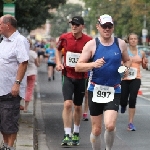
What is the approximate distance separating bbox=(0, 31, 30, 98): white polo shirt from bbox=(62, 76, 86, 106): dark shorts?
2.06 m

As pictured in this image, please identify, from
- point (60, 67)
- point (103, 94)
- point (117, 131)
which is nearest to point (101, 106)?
point (103, 94)

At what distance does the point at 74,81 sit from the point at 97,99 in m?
2.13

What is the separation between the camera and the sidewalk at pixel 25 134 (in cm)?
977

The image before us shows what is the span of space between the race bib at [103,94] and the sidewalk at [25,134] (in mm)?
1717

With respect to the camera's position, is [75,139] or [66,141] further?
[75,139]

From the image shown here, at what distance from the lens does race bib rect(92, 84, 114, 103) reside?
830cm

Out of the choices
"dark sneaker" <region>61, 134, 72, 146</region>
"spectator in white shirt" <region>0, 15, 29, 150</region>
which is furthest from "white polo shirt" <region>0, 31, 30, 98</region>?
"dark sneaker" <region>61, 134, 72, 146</region>

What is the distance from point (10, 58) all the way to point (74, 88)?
239 centimetres

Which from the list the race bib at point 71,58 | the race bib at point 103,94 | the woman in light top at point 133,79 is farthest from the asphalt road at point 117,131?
the race bib at point 103,94

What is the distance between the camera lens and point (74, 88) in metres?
10.6

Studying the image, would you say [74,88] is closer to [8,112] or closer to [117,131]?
[117,131]

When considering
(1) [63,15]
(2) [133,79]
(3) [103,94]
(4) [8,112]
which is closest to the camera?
(3) [103,94]

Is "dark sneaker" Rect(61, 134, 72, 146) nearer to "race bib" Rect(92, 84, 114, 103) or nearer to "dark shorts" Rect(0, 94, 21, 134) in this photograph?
"dark shorts" Rect(0, 94, 21, 134)

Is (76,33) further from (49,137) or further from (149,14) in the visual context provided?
(149,14)
